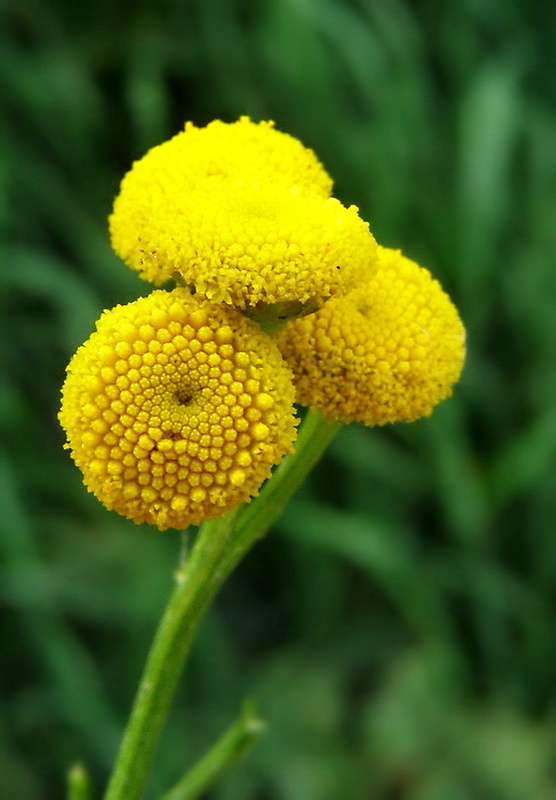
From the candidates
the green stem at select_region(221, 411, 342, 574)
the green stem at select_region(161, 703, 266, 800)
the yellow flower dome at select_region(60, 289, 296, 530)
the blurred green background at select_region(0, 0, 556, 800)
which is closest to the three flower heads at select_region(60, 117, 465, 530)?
the yellow flower dome at select_region(60, 289, 296, 530)

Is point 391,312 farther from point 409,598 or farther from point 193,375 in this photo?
point 409,598

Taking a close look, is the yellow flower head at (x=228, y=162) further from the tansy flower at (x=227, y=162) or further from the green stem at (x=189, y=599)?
the green stem at (x=189, y=599)

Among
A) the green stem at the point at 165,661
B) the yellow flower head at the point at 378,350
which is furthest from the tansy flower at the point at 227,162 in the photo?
the green stem at the point at 165,661

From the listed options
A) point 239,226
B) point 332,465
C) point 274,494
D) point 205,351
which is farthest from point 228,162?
point 332,465

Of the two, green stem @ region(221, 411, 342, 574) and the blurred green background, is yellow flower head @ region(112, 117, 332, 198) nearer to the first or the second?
green stem @ region(221, 411, 342, 574)

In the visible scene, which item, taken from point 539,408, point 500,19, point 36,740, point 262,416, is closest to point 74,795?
point 262,416

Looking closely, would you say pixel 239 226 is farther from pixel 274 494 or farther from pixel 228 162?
pixel 274 494

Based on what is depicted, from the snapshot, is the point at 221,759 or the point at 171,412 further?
the point at 221,759

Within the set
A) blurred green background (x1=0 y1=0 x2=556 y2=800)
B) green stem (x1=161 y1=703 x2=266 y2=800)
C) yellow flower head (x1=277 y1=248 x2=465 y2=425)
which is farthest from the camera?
blurred green background (x1=0 y1=0 x2=556 y2=800)
